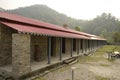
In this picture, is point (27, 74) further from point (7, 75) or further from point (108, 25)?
point (108, 25)

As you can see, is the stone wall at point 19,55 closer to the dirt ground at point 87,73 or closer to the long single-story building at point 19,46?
the long single-story building at point 19,46

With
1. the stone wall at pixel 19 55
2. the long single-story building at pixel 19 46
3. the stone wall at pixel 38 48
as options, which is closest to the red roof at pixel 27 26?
the long single-story building at pixel 19 46

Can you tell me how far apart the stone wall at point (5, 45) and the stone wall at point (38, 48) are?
220 centimetres

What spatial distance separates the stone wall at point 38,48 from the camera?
12.8 metres

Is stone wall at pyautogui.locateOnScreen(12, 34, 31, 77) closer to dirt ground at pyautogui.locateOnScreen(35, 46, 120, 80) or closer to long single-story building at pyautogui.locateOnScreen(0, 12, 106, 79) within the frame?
long single-story building at pyautogui.locateOnScreen(0, 12, 106, 79)

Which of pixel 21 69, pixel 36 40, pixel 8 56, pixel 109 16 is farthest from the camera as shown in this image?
pixel 109 16

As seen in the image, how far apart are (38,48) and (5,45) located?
3.48 m

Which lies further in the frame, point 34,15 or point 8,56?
point 34,15

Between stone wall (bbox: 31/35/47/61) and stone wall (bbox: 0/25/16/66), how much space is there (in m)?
2.20

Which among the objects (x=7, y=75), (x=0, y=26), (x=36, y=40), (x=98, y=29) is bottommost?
(x=7, y=75)

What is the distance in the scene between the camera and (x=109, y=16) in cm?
13788

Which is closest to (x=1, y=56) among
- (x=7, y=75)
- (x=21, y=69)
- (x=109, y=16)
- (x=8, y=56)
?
(x=8, y=56)

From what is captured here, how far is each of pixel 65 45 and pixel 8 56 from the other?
10.5 metres

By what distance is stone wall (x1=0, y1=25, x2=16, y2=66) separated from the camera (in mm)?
10375
